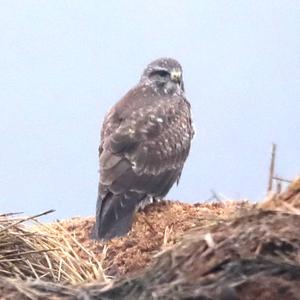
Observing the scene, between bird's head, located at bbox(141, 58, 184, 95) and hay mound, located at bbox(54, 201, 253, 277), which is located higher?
bird's head, located at bbox(141, 58, 184, 95)

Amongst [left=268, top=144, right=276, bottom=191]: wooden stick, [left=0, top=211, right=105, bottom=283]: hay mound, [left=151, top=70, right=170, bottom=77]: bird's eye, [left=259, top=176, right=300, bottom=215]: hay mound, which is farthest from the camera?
[left=151, top=70, right=170, bottom=77]: bird's eye

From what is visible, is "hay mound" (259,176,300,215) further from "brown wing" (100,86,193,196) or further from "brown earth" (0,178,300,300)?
"brown wing" (100,86,193,196)

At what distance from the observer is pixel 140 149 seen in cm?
1252

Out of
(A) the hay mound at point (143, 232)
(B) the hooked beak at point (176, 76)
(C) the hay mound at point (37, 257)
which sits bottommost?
(A) the hay mound at point (143, 232)

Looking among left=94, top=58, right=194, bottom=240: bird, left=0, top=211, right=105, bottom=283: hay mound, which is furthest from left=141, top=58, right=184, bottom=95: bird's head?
left=0, top=211, right=105, bottom=283: hay mound

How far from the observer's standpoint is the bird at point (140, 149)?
12.0 m

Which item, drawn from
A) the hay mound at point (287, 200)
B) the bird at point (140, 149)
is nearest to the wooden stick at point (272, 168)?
the hay mound at point (287, 200)

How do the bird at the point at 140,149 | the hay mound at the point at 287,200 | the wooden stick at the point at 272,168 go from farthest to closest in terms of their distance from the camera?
the bird at the point at 140,149 → the wooden stick at the point at 272,168 → the hay mound at the point at 287,200

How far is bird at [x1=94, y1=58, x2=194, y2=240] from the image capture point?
474 inches

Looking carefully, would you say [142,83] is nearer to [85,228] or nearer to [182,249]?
[85,228]

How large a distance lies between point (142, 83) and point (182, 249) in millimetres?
9108

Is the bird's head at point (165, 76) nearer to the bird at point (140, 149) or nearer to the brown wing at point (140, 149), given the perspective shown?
the bird at point (140, 149)

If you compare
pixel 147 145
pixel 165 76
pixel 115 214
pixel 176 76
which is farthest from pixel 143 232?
pixel 165 76

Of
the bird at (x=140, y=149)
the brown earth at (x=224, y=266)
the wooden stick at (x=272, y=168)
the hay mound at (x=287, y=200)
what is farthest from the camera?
the bird at (x=140, y=149)
